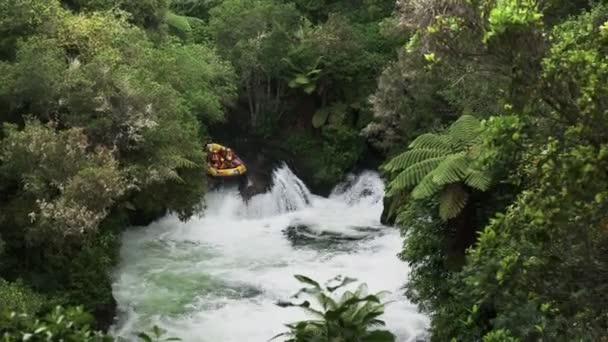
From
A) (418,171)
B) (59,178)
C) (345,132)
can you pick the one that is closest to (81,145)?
(59,178)

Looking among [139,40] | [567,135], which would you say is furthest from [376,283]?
[567,135]

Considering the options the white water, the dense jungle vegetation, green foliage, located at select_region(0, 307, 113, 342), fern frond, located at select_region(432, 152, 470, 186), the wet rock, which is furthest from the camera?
the wet rock

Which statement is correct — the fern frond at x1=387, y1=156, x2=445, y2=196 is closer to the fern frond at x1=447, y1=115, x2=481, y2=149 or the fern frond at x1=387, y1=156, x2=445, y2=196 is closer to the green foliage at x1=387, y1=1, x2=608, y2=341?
the fern frond at x1=447, y1=115, x2=481, y2=149

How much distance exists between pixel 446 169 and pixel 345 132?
31.7 ft

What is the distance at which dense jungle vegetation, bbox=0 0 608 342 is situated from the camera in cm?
415

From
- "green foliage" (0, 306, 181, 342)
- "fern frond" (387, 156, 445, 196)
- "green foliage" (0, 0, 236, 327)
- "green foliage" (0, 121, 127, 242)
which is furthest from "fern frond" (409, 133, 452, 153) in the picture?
"green foliage" (0, 306, 181, 342)

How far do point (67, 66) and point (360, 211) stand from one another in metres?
8.23

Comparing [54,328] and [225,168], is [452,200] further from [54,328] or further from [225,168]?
[225,168]

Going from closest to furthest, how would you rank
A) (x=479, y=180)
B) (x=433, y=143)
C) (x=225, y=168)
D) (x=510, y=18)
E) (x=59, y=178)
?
1. (x=510, y=18)
2. (x=479, y=180)
3. (x=59, y=178)
4. (x=433, y=143)
5. (x=225, y=168)

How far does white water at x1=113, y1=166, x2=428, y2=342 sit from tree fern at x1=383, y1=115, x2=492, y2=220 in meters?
2.26

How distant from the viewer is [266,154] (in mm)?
18859

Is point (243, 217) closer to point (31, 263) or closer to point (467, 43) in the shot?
point (31, 263)

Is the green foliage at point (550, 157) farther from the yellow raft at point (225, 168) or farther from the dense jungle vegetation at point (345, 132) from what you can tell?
the yellow raft at point (225, 168)

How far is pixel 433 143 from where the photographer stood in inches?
396
